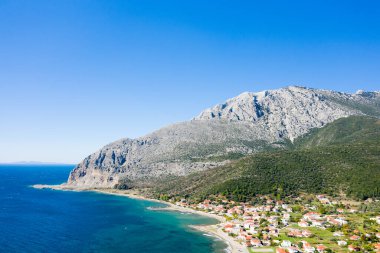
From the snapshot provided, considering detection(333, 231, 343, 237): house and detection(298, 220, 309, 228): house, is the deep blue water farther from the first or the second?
detection(333, 231, 343, 237): house

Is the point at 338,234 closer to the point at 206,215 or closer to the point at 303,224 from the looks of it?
the point at 303,224

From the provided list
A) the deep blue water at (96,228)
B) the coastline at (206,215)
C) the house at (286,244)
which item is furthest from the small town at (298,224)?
the deep blue water at (96,228)

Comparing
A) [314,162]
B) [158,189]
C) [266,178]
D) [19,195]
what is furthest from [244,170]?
[19,195]

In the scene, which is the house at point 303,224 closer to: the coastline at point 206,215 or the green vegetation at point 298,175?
the coastline at point 206,215

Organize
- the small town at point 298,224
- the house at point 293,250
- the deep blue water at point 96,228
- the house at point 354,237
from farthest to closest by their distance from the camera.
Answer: the deep blue water at point 96,228 < the house at point 354,237 < the small town at point 298,224 < the house at point 293,250

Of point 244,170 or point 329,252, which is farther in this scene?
point 244,170

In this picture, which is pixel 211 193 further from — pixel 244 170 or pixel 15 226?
pixel 15 226
